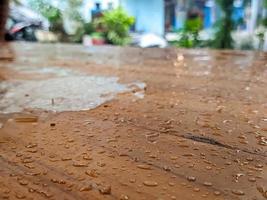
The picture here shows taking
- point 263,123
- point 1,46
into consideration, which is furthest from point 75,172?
point 1,46

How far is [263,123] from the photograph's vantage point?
2.39ft

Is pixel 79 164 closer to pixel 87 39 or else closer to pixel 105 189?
pixel 105 189

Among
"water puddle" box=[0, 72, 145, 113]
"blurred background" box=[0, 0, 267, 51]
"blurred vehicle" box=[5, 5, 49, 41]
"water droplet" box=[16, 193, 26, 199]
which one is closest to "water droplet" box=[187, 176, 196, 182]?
"water droplet" box=[16, 193, 26, 199]

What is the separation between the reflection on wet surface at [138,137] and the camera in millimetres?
479

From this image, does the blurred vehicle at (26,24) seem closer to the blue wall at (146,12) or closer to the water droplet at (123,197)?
the blue wall at (146,12)

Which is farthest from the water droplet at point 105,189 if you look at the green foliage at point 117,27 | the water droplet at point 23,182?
the green foliage at point 117,27

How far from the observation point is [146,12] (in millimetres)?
10141

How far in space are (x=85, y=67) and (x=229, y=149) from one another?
0.97 metres

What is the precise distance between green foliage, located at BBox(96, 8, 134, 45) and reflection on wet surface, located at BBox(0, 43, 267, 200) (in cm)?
671

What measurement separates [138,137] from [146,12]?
387 inches

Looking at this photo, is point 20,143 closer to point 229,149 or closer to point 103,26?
point 229,149

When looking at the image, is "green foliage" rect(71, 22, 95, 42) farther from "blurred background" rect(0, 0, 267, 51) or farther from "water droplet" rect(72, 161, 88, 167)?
"water droplet" rect(72, 161, 88, 167)

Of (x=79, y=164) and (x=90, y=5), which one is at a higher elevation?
(x=90, y=5)

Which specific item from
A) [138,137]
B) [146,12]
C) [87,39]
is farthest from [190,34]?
[146,12]
